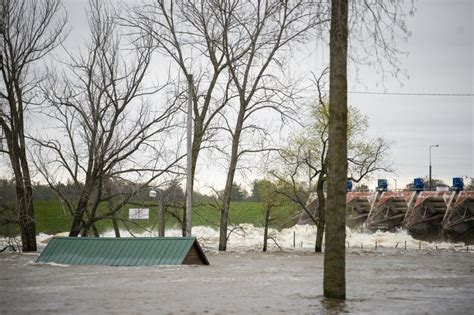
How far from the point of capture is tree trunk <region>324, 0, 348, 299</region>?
11438mm

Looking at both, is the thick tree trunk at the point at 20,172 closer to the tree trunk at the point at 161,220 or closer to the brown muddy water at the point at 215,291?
the tree trunk at the point at 161,220

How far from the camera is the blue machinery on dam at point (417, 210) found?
170 feet

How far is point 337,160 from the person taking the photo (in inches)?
452

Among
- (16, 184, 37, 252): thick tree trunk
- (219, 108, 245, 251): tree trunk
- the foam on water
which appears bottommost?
the foam on water

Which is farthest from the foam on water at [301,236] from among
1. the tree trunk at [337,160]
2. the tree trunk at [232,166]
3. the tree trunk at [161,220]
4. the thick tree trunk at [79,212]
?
the tree trunk at [337,160]

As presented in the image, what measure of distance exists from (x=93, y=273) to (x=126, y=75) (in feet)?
40.8

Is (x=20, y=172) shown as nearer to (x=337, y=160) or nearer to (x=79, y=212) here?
(x=79, y=212)

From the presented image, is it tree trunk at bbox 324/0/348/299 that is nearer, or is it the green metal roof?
tree trunk at bbox 324/0/348/299

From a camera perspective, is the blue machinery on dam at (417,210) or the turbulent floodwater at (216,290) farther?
the blue machinery on dam at (417,210)

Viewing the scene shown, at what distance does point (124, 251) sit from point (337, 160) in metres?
11.5

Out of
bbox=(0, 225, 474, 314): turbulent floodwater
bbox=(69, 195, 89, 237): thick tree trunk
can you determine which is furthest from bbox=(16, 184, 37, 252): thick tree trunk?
bbox=(0, 225, 474, 314): turbulent floodwater

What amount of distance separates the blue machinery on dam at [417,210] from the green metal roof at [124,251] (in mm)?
27637

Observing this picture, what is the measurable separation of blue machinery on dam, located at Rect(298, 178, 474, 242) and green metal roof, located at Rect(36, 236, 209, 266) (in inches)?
1088

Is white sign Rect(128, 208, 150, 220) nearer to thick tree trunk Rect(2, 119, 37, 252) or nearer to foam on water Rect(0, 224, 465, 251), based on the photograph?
thick tree trunk Rect(2, 119, 37, 252)
